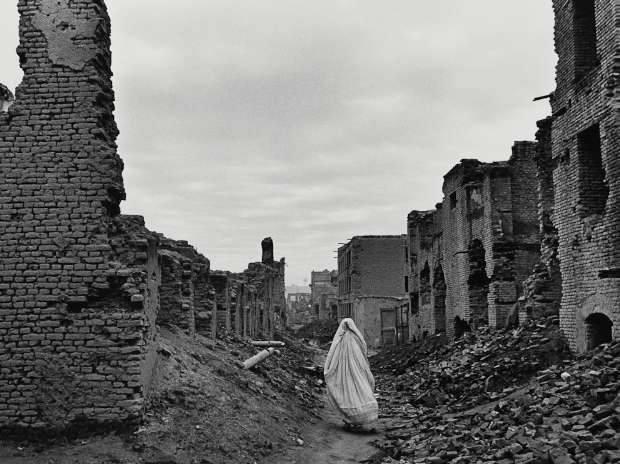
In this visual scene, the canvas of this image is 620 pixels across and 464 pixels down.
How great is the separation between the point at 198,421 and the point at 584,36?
33.0ft

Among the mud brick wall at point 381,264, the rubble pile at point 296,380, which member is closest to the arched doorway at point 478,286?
the rubble pile at point 296,380

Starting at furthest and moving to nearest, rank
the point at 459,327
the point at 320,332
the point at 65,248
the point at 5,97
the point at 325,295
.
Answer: the point at 325,295, the point at 320,332, the point at 459,327, the point at 5,97, the point at 65,248

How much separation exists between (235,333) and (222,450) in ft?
35.6

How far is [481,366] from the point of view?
14.5 meters

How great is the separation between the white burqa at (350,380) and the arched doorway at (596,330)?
4.15m

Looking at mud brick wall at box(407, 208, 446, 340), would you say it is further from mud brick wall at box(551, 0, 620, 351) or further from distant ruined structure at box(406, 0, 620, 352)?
mud brick wall at box(551, 0, 620, 351)

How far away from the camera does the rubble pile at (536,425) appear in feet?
22.0

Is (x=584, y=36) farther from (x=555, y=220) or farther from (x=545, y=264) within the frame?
(x=545, y=264)

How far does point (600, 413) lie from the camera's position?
7.23m

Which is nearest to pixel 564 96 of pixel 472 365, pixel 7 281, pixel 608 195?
pixel 608 195

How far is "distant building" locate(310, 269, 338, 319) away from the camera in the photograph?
6253cm

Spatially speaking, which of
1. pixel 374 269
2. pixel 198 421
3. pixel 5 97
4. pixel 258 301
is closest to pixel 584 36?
pixel 198 421

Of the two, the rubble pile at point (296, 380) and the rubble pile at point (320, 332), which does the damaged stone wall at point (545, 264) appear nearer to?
the rubble pile at point (296, 380)

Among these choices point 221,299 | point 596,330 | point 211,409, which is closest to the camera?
point 211,409
